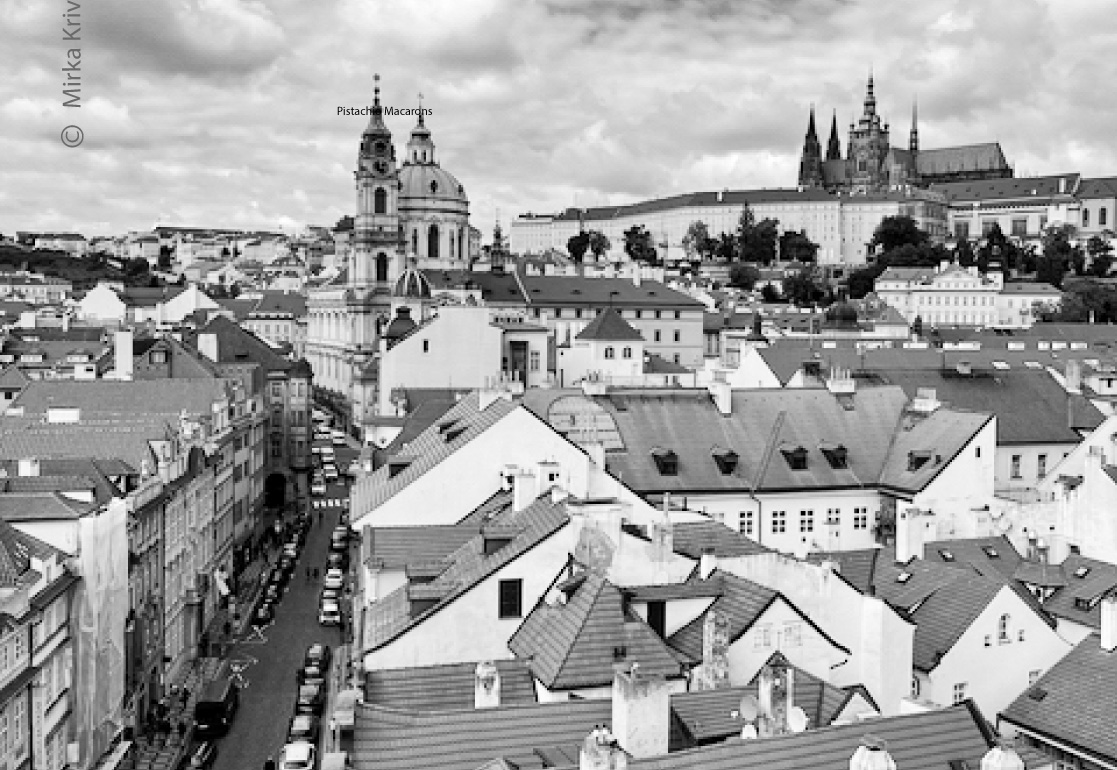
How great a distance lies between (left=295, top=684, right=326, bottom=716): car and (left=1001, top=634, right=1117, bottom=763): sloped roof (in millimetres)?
22101

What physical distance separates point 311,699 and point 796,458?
1822 cm

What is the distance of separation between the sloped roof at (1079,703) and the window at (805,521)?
16.9 metres

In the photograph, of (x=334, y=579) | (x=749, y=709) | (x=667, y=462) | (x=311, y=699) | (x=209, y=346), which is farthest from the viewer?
(x=209, y=346)

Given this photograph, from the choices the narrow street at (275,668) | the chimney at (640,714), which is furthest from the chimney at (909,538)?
the chimney at (640,714)

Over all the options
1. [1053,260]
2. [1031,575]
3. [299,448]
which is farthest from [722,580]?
[1053,260]

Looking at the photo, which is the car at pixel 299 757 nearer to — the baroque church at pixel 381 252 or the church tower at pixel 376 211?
the baroque church at pixel 381 252

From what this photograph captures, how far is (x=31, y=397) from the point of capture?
53438mm

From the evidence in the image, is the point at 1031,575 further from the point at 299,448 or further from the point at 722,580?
the point at 299,448

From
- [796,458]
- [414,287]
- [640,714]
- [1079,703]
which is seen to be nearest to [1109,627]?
[1079,703]

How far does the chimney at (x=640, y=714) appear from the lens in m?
18.7

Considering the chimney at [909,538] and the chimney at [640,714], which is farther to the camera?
the chimney at [909,538]

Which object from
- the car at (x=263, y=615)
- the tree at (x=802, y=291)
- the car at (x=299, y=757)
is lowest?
the car at (x=263, y=615)

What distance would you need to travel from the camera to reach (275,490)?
78.2 meters

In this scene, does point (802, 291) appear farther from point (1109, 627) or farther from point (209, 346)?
point (1109, 627)
